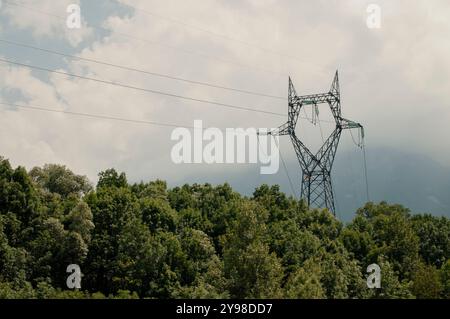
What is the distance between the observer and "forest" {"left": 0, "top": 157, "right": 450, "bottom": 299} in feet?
204

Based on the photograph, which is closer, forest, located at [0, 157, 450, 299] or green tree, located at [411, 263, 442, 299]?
forest, located at [0, 157, 450, 299]

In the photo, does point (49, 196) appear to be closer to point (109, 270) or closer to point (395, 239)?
point (109, 270)

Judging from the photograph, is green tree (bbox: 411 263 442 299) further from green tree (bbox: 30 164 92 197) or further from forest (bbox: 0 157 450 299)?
green tree (bbox: 30 164 92 197)

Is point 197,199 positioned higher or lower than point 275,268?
higher

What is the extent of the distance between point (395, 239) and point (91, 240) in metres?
40.8

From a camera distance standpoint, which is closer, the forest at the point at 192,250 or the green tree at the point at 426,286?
the forest at the point at 192,250

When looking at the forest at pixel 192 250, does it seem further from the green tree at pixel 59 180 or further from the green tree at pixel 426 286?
the green tree at pixel 59 180

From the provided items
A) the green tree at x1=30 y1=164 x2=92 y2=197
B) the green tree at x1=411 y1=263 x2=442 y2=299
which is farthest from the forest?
the green tree at x1=30 y1=164 x2=92 y2=197

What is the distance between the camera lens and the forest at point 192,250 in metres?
62.3

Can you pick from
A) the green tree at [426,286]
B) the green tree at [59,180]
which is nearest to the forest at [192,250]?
the green tree at [426,286]

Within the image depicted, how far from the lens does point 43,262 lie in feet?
242

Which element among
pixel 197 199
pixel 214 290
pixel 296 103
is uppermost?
pixel 296 103
